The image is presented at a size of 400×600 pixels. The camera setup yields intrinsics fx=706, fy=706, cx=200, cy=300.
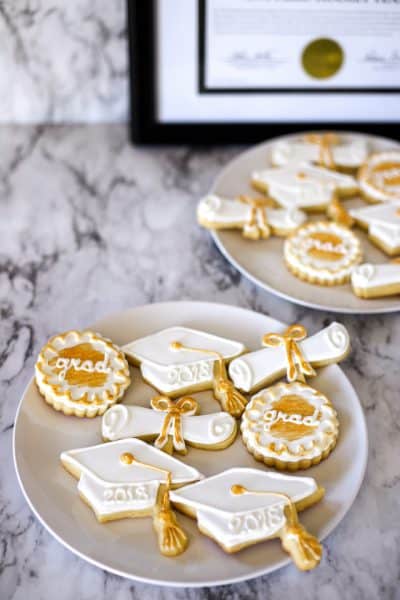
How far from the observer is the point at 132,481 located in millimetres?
828

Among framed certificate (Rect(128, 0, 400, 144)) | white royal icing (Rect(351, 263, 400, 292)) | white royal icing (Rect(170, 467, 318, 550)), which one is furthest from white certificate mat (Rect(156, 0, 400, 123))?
white royal icing (Rect(170, 467, 318, 550))

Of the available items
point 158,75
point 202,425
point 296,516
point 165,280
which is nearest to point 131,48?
point 158,75

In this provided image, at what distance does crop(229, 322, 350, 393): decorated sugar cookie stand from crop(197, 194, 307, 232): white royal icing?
9.8 inches

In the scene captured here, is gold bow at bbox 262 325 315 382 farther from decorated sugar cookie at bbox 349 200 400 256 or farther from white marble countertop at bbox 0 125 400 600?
decorated sugar cookie at bbox 349 200 400 256

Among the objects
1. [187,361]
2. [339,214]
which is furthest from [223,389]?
[339,214]

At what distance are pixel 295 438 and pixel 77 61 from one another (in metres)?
0.84

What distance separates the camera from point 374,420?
0.96 m

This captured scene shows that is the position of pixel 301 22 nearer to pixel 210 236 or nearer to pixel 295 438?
pixel 210 236

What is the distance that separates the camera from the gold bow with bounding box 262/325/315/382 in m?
0.95

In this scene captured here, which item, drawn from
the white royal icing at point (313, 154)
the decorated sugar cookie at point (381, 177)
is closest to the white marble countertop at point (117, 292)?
the white royal icing at point (313, 154)

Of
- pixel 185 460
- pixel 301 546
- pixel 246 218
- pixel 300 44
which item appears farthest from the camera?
pixel 300 44

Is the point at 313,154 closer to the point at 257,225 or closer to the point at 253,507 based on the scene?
the point at 257,225

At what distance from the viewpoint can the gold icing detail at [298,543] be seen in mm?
758

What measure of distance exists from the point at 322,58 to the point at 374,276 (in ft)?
1.50
